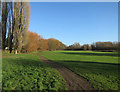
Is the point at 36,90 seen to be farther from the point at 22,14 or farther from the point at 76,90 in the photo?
the point at 22,14

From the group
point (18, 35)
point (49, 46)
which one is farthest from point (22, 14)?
point (49, 46)

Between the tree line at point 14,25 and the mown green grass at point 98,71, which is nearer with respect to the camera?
the mown green grass at point 98,71

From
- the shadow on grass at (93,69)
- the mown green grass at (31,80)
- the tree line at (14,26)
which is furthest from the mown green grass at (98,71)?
the tree line at (14,26)

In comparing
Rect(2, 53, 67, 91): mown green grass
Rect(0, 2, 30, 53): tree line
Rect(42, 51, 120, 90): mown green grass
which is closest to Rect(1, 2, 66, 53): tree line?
Rect(0, 2, 30, 53): tree line

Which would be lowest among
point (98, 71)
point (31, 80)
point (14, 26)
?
point (98, 71)

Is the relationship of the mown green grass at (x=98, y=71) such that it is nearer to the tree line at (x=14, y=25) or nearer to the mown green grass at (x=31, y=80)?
the mown green grass at (x=31, y=80)

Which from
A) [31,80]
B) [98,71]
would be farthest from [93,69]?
[31,80]

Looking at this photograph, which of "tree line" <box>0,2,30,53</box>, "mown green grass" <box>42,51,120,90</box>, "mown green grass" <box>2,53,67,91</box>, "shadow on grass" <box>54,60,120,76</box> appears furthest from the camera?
"tree line" <box>0,2,30,53</box>

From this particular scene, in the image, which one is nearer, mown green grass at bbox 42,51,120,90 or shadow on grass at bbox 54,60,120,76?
mown green grass at bbox 42,51,120,90

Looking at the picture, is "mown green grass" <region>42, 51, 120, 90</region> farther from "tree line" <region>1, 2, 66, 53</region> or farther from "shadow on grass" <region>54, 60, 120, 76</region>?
"tree line" <region>1, 2, 66, 53</region>

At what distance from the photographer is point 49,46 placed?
59438mm

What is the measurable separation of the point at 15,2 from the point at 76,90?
25964 mm

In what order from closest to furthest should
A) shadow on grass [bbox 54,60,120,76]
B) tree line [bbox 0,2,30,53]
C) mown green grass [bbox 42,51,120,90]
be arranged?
mown green grass [bbox 42,51,120,90] < shadow on grass [bbox 54,60,120,76] < tree line [bbox 0,2,30,53]

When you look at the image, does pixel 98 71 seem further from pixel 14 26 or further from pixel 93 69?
pixel 14 26
